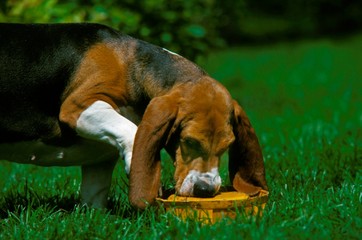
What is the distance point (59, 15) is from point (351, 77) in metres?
8.19

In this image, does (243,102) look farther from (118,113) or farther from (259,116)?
(118,113)

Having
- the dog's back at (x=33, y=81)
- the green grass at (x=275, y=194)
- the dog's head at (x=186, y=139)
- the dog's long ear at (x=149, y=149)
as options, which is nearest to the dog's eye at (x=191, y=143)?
the dog's head at (x=186, y=139)

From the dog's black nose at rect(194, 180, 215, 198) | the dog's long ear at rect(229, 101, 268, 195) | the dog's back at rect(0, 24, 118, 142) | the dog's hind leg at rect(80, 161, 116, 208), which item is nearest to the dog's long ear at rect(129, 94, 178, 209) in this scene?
the dog's black nose at rect(194, 180, 215, 198)

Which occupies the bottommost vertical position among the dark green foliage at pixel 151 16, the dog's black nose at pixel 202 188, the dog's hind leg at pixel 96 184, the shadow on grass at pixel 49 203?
the shadow on grass at pixel 49 203

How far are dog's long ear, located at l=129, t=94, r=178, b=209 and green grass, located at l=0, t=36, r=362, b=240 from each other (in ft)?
0.43

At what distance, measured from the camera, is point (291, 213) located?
4188 mm

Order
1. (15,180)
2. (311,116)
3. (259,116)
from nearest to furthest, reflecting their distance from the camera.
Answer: (15,180), (311,116), (259,116)

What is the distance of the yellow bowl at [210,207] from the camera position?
4.01 m

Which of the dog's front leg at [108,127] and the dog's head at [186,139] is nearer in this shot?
the dog's head at [186,139]

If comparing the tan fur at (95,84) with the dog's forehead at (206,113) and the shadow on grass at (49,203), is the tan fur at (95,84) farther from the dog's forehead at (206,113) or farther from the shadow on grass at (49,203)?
the shadow on grass at (49,203)

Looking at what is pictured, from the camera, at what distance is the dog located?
4062 millimetres

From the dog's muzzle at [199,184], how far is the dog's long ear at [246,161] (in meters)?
0.39

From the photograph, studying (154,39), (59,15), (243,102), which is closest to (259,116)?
(243,102)

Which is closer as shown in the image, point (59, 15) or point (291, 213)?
point (291, 213)
